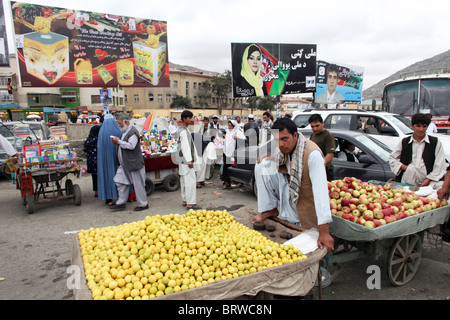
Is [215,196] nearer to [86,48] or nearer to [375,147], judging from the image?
[375,147]

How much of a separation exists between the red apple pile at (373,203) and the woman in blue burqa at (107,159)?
4595mm

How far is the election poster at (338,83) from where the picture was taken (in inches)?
699

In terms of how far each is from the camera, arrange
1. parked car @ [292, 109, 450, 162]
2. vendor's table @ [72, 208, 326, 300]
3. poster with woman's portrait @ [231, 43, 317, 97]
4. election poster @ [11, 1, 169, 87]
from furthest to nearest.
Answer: poster with woman's portrait @ [231, 43, 317, 97] < election poster @ [11, 1, 169, 87] < parked car @ [292, 109, 450, 162] < vendor's table @ [72, 208, 326, 300]

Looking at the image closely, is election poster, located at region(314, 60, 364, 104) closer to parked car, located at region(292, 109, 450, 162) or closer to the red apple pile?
parked car, located at region(292, 109, 450, 162)

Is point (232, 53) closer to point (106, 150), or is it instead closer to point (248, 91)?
point (248, 91)

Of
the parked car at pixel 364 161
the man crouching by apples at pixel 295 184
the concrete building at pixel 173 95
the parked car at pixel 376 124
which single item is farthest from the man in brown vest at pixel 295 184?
the concrete building at pixel 173 95

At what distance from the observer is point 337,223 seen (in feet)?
9.93

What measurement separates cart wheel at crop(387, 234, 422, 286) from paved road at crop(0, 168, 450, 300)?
0.10m

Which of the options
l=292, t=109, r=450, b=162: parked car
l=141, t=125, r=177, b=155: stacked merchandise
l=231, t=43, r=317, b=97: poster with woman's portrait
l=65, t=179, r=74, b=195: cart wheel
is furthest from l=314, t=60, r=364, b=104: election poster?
l=65, t=179, r=74, b=195: cart wheel

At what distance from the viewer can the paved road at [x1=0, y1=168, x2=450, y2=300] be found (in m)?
3.22

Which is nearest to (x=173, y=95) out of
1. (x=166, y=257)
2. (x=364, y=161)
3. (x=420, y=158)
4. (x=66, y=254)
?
(x=364, y=161)

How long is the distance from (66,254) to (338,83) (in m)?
18.7
